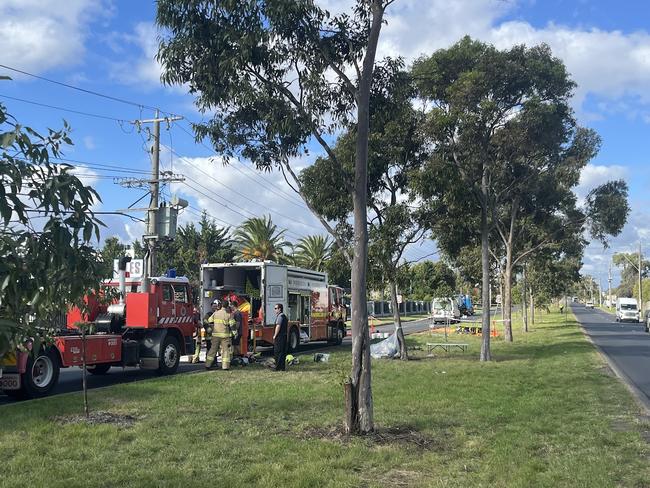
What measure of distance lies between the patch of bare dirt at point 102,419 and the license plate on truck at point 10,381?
9.38 ft

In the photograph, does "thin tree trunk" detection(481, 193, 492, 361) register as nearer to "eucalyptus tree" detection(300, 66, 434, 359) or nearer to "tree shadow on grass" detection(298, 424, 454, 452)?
"eucalyptus tree" detection(300, 66, 434, 359)

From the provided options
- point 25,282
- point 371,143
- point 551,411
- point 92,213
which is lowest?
point 551,411

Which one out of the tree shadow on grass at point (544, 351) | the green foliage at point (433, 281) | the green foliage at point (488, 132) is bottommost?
the tree shadow on grass at point (544, 351)

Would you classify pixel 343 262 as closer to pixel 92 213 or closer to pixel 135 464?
pixel 135 464

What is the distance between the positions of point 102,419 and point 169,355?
21.6 feet

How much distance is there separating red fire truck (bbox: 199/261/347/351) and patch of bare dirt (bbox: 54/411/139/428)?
8947 millimetres

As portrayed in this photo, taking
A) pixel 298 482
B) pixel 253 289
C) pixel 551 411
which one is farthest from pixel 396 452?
pixel 253 289

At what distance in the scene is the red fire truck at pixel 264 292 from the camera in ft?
66.0

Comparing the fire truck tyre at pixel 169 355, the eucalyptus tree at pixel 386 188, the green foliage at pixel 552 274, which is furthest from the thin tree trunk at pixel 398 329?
the green foliage at pixel 552 274

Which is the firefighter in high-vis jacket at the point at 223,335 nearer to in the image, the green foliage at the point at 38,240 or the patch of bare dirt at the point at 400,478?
the patch of bare dirt at the point at 400,478

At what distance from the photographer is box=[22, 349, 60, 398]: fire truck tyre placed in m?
12.0

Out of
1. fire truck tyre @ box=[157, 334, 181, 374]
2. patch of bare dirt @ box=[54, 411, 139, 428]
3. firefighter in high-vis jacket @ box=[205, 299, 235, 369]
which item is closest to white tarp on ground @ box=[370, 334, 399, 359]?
firefighter in high-vis jacket @ box=[205, 299, 235, 369]

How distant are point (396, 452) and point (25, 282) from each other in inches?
217

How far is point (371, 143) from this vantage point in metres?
17.7
